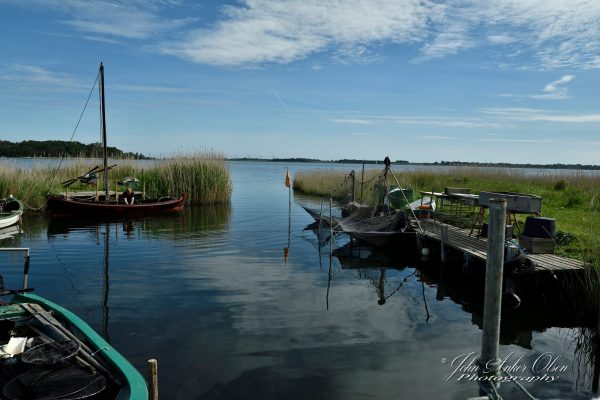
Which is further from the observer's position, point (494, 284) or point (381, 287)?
point (381, 287)

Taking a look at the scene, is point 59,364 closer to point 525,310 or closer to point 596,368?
point 596,368

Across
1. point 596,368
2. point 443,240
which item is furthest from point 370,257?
point 596,368

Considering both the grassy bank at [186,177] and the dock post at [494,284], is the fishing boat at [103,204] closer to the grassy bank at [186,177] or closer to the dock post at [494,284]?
the grassy bank at [186,177]

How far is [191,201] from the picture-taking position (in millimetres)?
30109

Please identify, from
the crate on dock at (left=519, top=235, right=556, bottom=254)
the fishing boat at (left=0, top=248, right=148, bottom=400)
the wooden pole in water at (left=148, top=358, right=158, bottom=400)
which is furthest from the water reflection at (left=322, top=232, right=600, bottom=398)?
the fishing boat at (left=0, top=248, right=148, bottom=400)

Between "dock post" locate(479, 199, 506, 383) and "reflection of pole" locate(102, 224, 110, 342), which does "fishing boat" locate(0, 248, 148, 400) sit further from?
"dock post" locate(479, 199, 506, 383)

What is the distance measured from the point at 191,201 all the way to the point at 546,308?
23680mm

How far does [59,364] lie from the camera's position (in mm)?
5293

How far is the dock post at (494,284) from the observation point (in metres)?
6.33

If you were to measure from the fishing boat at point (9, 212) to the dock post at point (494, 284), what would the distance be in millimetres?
19274

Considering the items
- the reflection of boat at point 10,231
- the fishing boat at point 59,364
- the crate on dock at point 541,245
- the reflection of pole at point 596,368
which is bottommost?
the reflection of pole at point 596,368

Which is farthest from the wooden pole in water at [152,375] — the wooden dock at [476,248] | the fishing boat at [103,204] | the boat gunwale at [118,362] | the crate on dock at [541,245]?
the fishing boat at [103,204]

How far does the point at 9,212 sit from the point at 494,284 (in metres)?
20.2

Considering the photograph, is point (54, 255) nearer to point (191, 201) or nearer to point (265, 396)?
point (265, 396)
